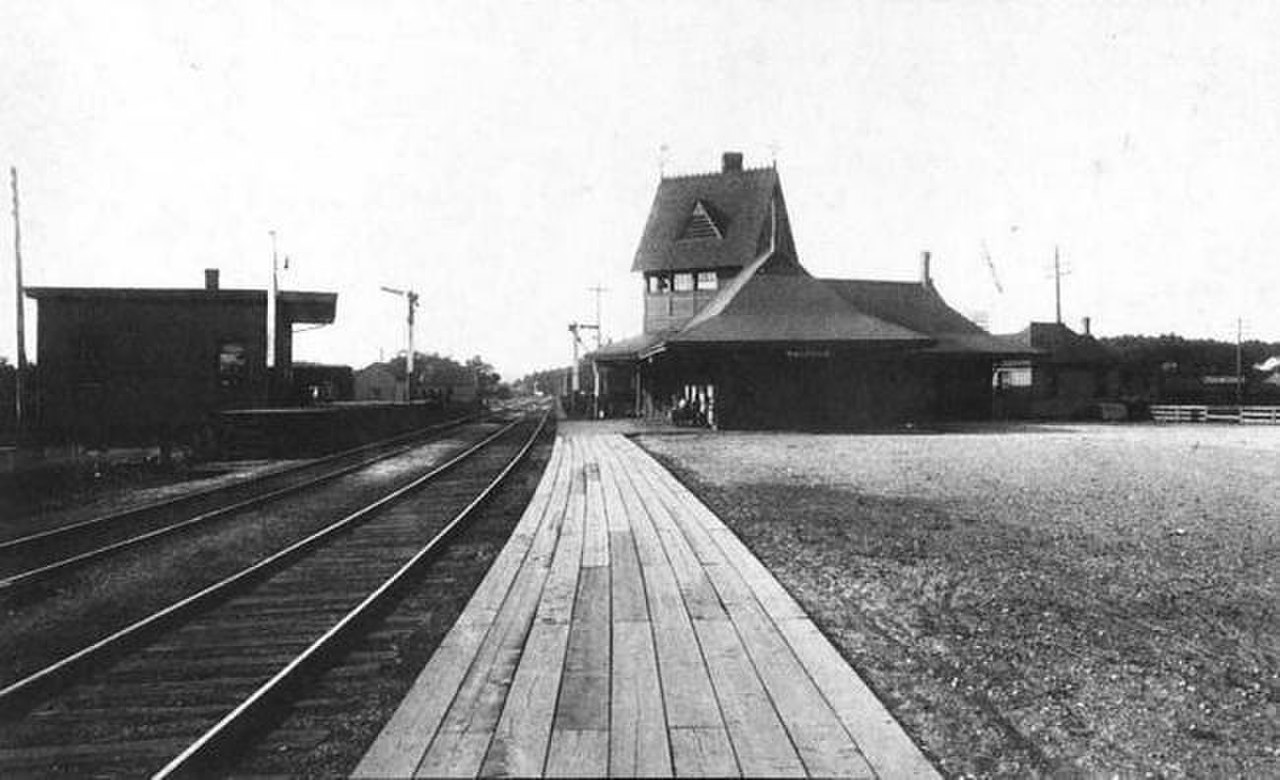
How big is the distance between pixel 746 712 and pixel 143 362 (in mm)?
25821

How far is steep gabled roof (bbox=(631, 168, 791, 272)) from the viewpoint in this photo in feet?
127

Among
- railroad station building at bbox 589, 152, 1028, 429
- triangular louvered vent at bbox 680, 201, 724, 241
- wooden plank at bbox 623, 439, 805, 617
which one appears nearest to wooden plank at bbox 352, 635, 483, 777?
wooden plank at bbox 623, 439, 805, 617

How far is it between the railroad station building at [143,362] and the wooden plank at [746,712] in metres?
23.1

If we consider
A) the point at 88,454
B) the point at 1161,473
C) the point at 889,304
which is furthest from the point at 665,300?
the point at 1161,473

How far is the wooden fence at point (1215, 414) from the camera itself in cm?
3744

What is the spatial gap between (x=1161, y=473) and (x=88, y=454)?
2359 cm

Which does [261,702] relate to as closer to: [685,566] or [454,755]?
[454,755]

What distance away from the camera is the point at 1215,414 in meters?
39.5

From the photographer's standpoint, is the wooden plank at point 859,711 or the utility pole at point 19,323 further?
the utility pole at point 19,323

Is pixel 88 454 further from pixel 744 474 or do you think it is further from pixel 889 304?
pixel 889 304

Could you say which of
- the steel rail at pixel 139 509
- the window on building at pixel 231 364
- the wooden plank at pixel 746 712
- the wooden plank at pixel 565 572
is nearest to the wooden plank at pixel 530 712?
the wooden plank at pixel 565 572

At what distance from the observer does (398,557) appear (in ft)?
26.0

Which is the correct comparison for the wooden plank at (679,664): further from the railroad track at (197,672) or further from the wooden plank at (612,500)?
the wooden plank at (612,500)

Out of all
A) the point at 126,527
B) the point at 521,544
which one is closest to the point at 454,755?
the point at 521,544
